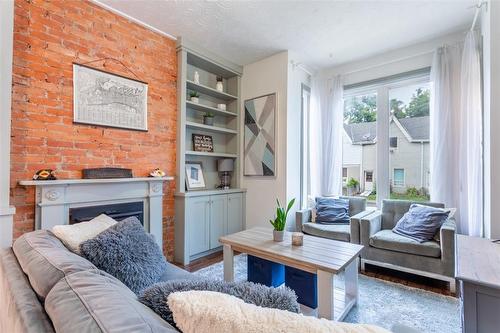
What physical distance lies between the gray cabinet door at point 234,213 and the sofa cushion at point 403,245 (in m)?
1.86

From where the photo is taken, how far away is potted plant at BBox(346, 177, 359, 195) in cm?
386

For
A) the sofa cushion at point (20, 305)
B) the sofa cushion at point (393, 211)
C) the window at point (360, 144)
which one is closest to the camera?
the sofa cushion at point (20, 305)

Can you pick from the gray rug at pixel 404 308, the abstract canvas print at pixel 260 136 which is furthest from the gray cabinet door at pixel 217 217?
the gray rug at pixel 404 308

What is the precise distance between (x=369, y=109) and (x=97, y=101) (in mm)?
3639

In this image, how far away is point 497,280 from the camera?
106cm

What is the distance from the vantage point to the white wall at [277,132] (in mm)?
3496

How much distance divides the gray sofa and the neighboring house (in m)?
3.65

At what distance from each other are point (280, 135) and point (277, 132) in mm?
62

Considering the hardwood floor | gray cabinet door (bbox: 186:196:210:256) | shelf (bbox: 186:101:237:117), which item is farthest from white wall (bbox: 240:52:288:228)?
the hardwood floor

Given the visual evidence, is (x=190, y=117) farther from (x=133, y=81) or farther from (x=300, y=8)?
(x=300, y=8)

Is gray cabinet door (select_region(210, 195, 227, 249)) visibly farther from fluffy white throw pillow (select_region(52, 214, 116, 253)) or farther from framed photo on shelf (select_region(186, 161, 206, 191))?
fluffy white throw pillow (select_region(52, 214, 116, 253))

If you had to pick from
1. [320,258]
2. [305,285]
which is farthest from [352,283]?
[320,258]

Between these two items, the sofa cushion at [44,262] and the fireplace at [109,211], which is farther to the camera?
the fireplace at [109,211]

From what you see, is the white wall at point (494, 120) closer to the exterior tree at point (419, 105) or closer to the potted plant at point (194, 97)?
the exterior tree at point (419, 105)
